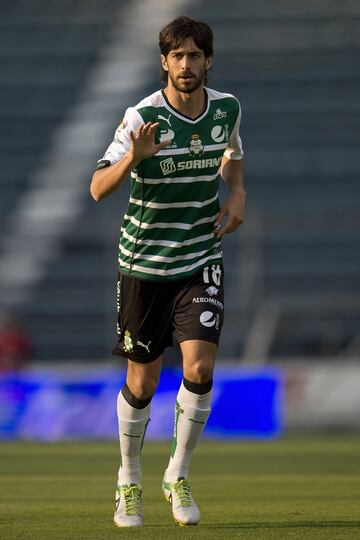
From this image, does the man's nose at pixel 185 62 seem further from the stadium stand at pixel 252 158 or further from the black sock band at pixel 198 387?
the stadium stand at pixel 252 158

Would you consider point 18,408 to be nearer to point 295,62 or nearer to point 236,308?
point 236,308

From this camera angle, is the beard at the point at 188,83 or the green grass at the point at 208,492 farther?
the beard at the point at 188,83

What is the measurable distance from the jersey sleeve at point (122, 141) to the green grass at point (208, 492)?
154 centimetres

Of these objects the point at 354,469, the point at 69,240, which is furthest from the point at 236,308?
the point at 354,469

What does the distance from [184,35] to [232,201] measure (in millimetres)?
798

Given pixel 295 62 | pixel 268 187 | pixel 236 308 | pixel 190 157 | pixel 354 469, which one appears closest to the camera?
pixel 190 157

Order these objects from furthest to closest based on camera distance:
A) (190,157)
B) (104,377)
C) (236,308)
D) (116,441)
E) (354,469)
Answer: (236,308)
(104,377)
(116,441)
(354,469)
(190,157)

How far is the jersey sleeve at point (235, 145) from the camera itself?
19.4 ft

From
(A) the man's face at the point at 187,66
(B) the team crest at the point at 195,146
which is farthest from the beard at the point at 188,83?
(B) the team crest at the point at 195,146

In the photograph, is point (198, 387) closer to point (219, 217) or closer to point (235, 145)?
point (219, 217)

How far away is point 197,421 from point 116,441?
8972mm

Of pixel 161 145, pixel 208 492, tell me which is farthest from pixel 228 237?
pixel 161 145

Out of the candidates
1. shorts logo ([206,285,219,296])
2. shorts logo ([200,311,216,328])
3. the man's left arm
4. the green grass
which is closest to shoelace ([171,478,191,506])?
the green grass

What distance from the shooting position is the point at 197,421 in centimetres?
566
